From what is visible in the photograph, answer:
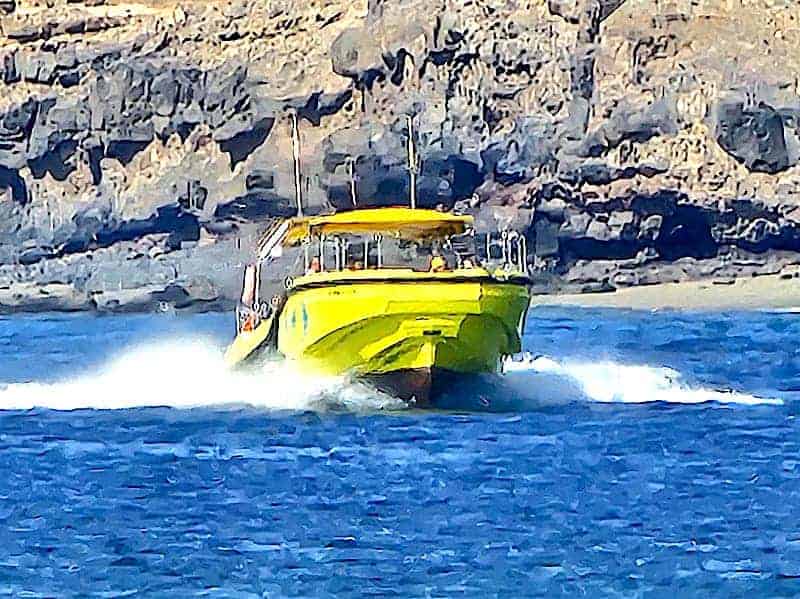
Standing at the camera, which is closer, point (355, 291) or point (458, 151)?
point (355, 291)

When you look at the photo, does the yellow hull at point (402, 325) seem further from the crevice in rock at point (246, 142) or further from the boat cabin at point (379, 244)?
the crevice in rock at point (246, 142)

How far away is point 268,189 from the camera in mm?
118125

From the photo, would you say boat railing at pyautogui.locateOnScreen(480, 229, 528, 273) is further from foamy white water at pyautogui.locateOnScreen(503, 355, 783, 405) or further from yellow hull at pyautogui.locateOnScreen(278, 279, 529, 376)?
foamy white water at pyautogui.locateOnScreen(503, 355, 783, 405)

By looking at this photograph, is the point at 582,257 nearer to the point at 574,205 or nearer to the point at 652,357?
the point at 574,205

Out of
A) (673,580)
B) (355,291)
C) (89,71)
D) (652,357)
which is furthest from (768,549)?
(89,71)

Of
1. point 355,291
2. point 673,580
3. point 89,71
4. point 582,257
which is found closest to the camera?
point 673,580

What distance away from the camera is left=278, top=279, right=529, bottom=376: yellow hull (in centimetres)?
3772

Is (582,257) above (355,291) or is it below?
below

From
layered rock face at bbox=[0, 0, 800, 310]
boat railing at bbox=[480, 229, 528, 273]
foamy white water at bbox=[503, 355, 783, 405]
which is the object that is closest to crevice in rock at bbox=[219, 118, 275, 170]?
layered rock face at bbox=[0, 0, 800, 310]

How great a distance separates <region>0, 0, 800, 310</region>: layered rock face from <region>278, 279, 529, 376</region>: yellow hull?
7165 centimetres

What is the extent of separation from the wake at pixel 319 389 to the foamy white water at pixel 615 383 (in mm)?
22

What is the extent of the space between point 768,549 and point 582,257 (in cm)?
8966

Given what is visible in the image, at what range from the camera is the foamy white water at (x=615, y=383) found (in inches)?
1737

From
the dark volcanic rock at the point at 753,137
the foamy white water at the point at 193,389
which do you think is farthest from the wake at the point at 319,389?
the dark volcanic rock at the point at 753,137
